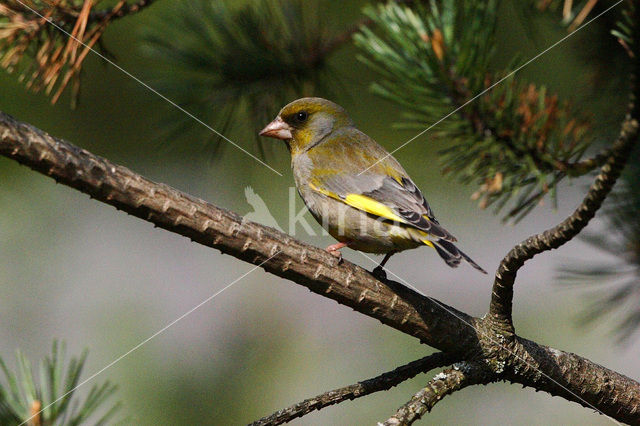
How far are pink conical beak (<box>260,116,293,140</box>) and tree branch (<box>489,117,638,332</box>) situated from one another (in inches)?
41.8

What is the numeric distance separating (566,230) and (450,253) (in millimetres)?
641

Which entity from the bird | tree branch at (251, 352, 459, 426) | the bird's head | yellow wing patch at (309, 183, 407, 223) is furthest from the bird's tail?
the bird's head

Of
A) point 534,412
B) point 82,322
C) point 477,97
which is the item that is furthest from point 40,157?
point 534,412

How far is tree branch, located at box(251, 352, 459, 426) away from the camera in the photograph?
1.28 meters

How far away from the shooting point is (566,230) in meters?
1.25

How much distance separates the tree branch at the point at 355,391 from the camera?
50.6 inches

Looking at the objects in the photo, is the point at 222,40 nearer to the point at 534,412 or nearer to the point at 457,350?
the point at 457,350

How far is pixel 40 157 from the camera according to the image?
3.88 feet

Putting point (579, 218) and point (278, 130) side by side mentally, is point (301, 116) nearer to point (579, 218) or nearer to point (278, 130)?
point (278, 130)

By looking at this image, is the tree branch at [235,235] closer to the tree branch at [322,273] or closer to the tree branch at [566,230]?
the tree branch at [322,273]

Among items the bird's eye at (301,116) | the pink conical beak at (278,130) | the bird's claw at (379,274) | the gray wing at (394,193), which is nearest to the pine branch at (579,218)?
the bird's claw at (379,274)

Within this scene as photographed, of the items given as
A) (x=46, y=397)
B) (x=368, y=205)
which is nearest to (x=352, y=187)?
(x=368, y=205)

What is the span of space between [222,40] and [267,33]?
14 cm

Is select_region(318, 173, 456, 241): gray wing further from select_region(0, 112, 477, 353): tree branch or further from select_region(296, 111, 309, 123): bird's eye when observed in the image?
select_region(0, 112, 477, 353): tree branch
